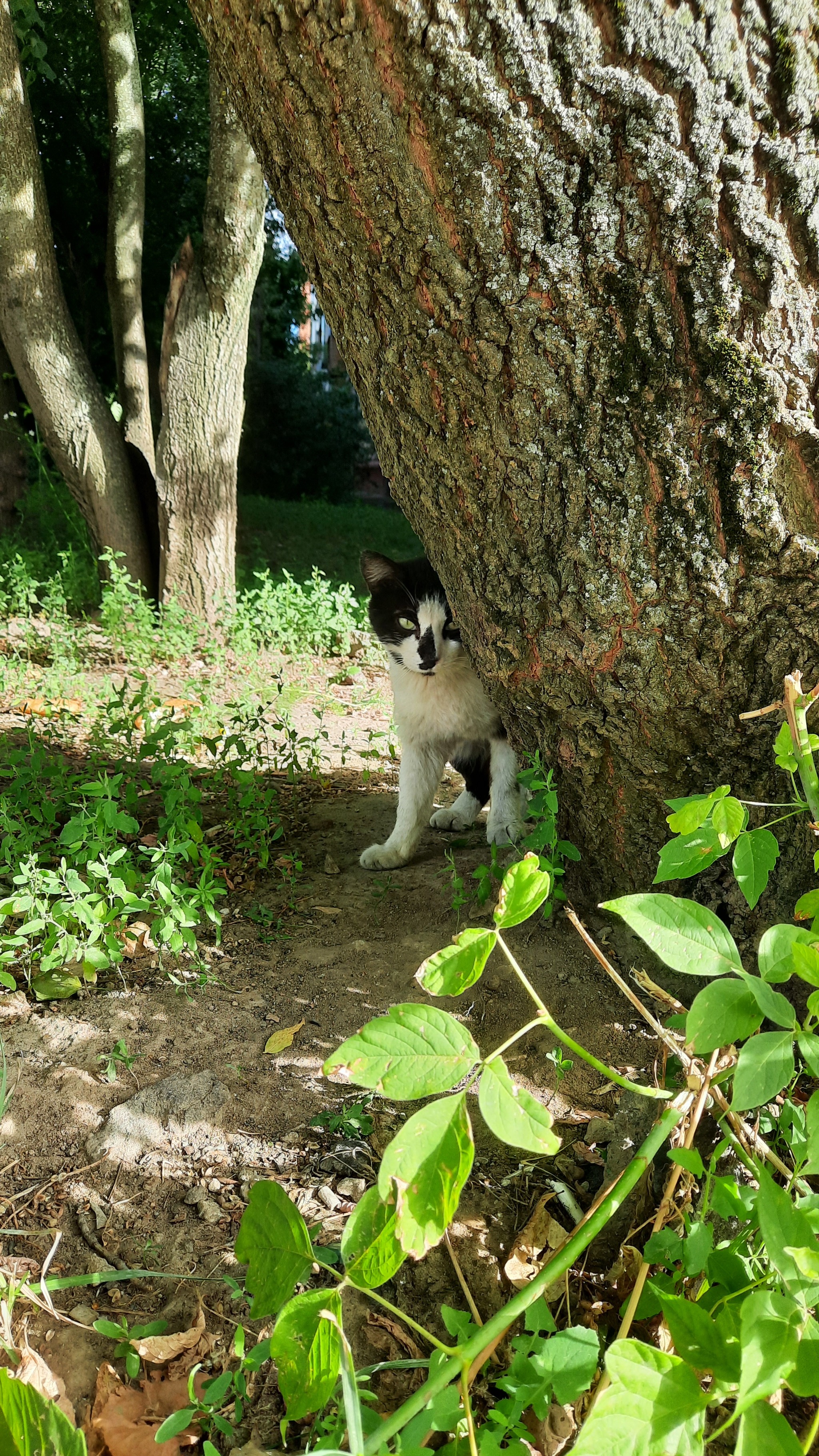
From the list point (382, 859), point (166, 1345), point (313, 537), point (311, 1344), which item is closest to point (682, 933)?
point (311, 1344)

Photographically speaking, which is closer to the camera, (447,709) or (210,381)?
(447,709)

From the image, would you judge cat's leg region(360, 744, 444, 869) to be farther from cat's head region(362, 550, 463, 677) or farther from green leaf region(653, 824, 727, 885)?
green leaf region(653, 824, 727, 885)

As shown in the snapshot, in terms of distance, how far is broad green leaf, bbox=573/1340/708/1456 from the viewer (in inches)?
34.1

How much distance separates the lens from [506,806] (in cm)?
269

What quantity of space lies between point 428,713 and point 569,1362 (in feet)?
6.43

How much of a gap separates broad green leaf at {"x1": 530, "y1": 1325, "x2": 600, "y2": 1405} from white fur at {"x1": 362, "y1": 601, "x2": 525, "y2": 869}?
1.55 metres

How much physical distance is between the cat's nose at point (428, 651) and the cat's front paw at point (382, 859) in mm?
565

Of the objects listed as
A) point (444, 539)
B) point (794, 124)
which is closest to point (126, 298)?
point (444, 539)

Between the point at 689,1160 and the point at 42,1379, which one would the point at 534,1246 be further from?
the point at 42,1379

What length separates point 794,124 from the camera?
4.65 feet

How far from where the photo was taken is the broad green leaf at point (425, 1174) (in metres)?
0.87

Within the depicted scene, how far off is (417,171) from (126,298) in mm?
5306

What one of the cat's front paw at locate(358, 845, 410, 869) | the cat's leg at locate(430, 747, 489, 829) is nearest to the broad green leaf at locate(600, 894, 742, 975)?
the cat's front paw at locate(358, 845, 410, 869)

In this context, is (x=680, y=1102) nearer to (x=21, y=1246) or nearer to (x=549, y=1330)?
(x=549, y=1330)
